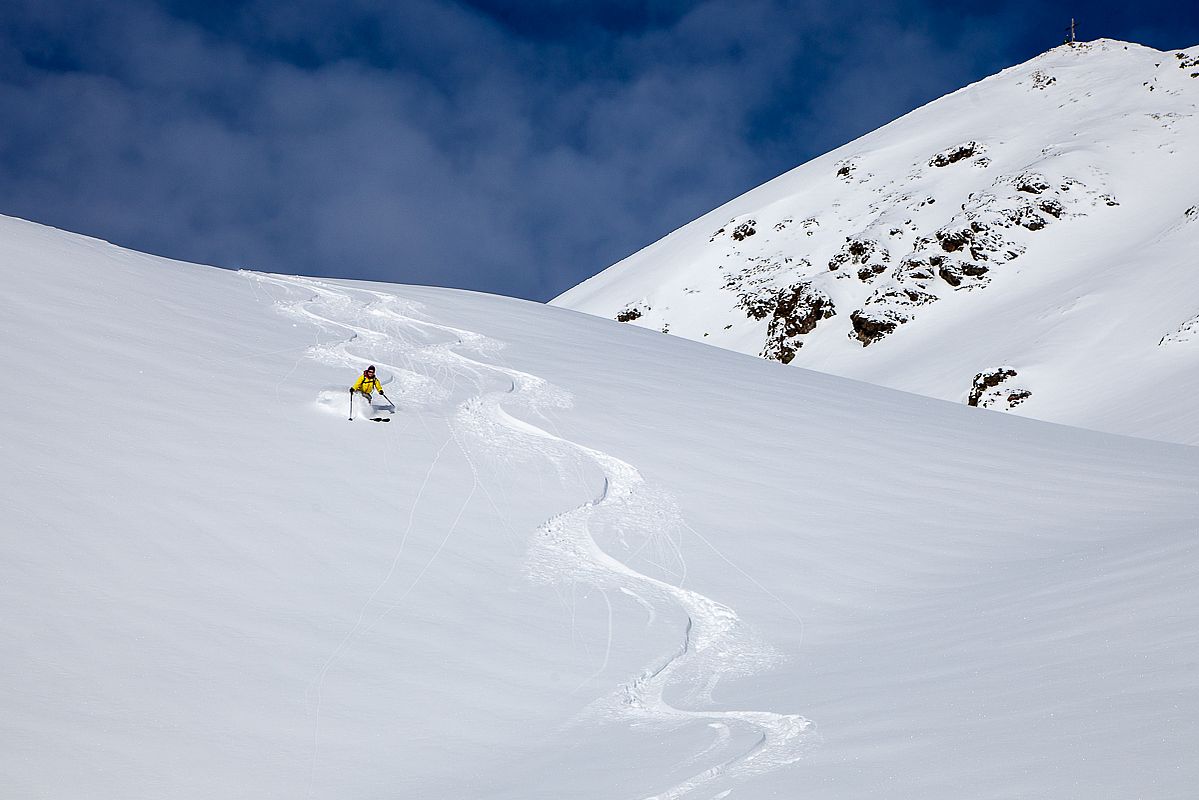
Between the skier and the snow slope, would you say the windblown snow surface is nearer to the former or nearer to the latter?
the skier

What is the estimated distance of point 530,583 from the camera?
923cm

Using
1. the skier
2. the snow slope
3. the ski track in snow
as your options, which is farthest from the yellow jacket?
the snow slope

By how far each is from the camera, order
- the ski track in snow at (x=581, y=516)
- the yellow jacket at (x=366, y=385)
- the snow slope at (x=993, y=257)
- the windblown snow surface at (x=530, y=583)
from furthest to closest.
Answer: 1. the snow slope at (x=993, y=257)
2. the yellow jacket at (x=366, y=385)
3. the ski track in snow at (x=581, y=516)
4. the windblown snow surface at (x=530, y=583)

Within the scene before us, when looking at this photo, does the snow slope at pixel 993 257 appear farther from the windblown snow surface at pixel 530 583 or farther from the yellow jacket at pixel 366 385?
the yellow jacket at pixel 366 385

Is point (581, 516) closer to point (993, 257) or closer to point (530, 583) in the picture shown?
point (530, 583)

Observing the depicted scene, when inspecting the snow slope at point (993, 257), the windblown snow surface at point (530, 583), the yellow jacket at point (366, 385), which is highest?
the snow slope at point (993, 257)

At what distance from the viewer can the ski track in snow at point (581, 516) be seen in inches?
259

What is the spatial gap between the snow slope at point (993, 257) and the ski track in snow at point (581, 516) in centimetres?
2475

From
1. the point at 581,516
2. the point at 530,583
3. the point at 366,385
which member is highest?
the point at 366,385

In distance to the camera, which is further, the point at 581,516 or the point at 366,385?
the point at 366,385

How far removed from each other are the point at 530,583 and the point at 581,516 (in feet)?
5.42

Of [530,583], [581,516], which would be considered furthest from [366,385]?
[530,583]

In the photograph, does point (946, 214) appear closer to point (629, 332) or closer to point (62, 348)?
point (629, 332)

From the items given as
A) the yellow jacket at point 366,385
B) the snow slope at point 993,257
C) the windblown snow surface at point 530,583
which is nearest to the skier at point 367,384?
the yellow jacket at point 366,385
